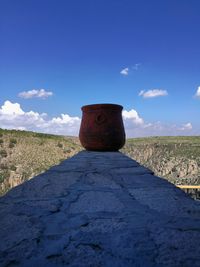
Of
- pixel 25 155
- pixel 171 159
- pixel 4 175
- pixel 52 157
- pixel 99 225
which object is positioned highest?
pixel 99 225

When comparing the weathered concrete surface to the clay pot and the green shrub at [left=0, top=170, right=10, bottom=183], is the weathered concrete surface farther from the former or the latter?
the green shrub at [left=0, top=170, right=10, bottom=183]

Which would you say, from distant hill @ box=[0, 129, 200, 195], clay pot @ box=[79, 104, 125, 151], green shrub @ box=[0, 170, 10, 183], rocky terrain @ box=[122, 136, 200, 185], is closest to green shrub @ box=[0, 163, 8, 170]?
distant hill @ box=[0, 129, 200, 195]

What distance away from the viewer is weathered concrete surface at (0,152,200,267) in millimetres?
900

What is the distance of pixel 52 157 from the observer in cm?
1855

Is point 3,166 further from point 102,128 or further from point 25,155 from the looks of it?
point 102,128

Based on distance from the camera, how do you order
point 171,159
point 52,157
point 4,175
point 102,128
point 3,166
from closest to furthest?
point 102,128 → point 4,175 → point 3,166 → point 52,157 → point 171,159

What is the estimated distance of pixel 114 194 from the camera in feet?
5.55

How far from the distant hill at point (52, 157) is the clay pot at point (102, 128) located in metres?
9.65

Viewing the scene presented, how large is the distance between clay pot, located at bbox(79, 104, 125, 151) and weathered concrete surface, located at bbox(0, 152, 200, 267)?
2.56m

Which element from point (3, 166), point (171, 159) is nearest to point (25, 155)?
point (3, 166)

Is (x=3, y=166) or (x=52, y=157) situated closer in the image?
(x=3, y=166)

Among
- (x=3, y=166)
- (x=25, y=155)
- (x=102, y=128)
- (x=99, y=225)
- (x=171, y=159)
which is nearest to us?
(x=99, y=225)

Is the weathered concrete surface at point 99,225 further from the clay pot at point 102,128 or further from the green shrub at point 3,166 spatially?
the green shrub at point 3,166

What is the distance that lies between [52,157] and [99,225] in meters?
17.7
